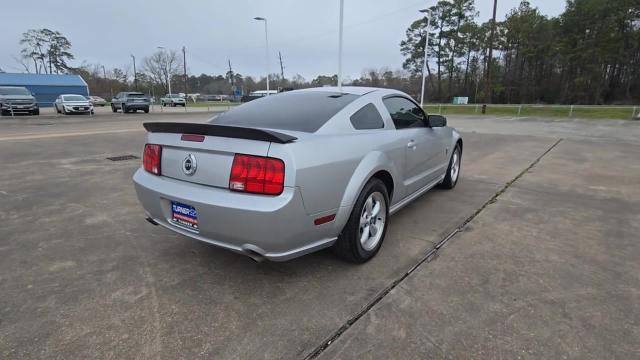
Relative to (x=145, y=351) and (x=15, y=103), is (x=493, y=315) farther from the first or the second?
(x=15, y=103)

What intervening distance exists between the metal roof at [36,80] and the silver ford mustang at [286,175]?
2112 inches

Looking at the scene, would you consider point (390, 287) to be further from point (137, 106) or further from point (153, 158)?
point (137, 106)

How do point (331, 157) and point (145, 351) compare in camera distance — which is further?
point (331, 157)

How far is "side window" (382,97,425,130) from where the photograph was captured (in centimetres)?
371

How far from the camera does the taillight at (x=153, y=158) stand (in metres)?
2.89

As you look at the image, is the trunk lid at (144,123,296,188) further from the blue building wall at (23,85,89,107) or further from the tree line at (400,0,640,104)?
the blue building wall at (23,85,89,107)

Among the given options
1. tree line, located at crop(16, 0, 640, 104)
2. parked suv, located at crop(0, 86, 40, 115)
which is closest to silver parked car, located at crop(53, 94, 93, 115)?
parked suv, located at crop(0, 86, 40, 115)

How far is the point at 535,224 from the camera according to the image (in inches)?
157

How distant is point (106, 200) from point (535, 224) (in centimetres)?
528

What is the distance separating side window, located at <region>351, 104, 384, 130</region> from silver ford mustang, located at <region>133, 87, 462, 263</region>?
0.01 metres

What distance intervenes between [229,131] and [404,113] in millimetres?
2215

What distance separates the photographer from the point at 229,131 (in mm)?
2439

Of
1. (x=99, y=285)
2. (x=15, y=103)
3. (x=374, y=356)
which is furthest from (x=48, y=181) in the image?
(x=15, y=103)

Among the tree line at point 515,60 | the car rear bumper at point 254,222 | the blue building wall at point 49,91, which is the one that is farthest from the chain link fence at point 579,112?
the blue building wall at point 49,91
